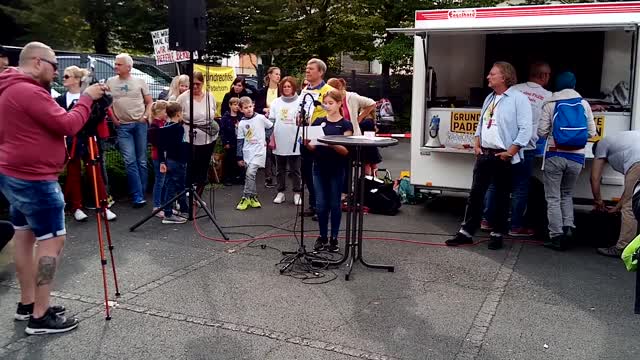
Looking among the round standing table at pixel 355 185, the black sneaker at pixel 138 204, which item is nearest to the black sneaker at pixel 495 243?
the round standing table at pixel 355 185

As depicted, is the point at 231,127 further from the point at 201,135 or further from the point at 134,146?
the point at 201,135

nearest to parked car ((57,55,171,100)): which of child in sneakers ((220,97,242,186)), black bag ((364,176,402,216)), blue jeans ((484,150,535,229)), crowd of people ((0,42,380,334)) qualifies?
child in sneakers ((220,97,242,186))

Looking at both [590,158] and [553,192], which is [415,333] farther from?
[590,158]

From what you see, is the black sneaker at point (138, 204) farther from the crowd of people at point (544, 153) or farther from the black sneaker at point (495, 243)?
the black sneaker at point (495, 243)

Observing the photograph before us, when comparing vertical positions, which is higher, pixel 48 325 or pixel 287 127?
pixel 287 127

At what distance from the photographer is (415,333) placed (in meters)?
4.53

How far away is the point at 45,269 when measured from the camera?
4.27 m

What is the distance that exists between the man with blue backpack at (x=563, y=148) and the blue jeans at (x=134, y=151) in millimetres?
5159

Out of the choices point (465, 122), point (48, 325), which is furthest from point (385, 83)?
point (48, 325)

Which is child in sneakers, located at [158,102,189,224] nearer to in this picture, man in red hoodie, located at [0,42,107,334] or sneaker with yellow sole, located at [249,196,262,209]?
sneaker with yellow sole, located at [249,196,262,209]

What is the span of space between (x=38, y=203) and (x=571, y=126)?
5129 millimetres

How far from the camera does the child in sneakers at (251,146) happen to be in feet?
28.4

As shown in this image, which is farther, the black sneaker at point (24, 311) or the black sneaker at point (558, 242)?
the black sneaker at point (558, 242)

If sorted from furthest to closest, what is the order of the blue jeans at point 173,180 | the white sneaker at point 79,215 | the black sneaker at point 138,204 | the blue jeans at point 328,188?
the black sneaker at point 138,204
the blue jeans at point 173,180
the white sneaker at point 79,215
the blue jeans at point 328,188
